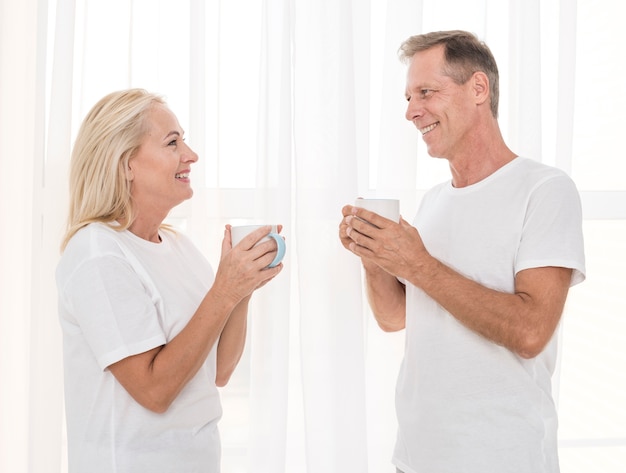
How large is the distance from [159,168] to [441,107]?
1.90 feet

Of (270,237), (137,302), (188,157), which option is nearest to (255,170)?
(188,157)

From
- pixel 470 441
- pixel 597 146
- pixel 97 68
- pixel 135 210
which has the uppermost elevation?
pixel 97 68

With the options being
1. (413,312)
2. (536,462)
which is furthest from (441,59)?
(536,462)

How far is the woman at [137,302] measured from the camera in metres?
1.15

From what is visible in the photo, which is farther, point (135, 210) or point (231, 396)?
point (231, 396)

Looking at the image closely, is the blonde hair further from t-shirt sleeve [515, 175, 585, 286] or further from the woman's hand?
t-shirt sleeve [515, 175, 585, 286]

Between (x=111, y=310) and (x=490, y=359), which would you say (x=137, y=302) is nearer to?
(x=111, y=310)

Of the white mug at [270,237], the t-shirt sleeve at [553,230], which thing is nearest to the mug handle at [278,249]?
the white mug at [270,237]

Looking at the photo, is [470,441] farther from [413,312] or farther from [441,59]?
[441,59]

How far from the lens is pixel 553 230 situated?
1170 millimetres

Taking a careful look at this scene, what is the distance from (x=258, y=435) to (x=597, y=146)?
3.99 feet

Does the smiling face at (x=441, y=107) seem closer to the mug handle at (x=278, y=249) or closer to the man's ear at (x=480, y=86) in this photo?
the man's ear at (x=480, y=86)

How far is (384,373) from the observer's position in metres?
1.63

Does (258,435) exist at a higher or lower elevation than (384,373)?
lower
